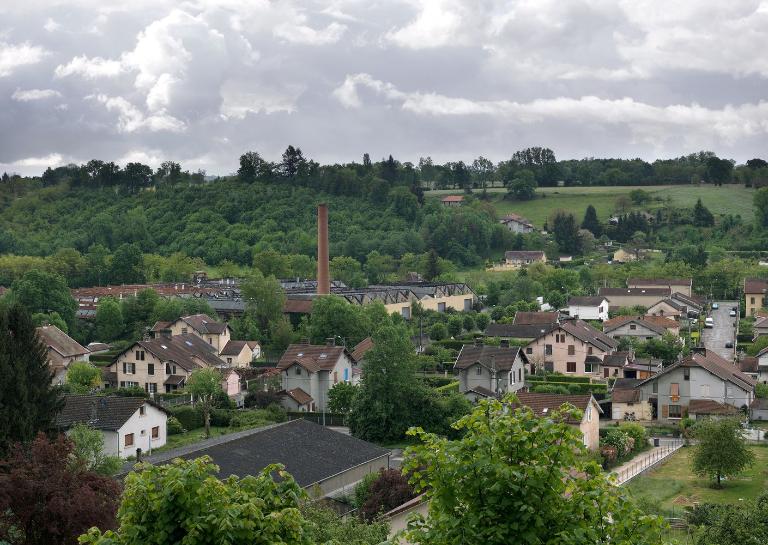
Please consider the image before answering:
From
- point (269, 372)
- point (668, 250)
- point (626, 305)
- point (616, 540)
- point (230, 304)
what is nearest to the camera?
point (616, 540)

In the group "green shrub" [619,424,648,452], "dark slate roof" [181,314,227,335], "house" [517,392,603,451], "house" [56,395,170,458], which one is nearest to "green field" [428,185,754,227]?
"dark slate roof" [181,314,227,335]

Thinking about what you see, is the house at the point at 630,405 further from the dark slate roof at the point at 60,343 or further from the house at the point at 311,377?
the dark slate roof at the point at 60,343

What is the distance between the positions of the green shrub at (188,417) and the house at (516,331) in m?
22.0

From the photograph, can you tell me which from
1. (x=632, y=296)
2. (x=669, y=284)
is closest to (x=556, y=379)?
(x=632, y=296)

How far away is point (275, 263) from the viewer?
303 ft

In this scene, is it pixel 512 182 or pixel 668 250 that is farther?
pixel 512 182

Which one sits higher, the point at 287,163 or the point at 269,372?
the point at 287,163

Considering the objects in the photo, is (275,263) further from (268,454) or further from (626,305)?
(268,454)

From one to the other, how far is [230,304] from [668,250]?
52.8 metres

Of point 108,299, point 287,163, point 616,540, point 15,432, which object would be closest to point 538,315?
point 108,299

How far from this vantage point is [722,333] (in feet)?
210

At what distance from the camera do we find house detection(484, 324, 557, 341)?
187ft

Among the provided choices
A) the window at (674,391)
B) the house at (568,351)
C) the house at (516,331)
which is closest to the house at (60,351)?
the house at (516,331)

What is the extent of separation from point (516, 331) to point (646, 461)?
24.4 m
